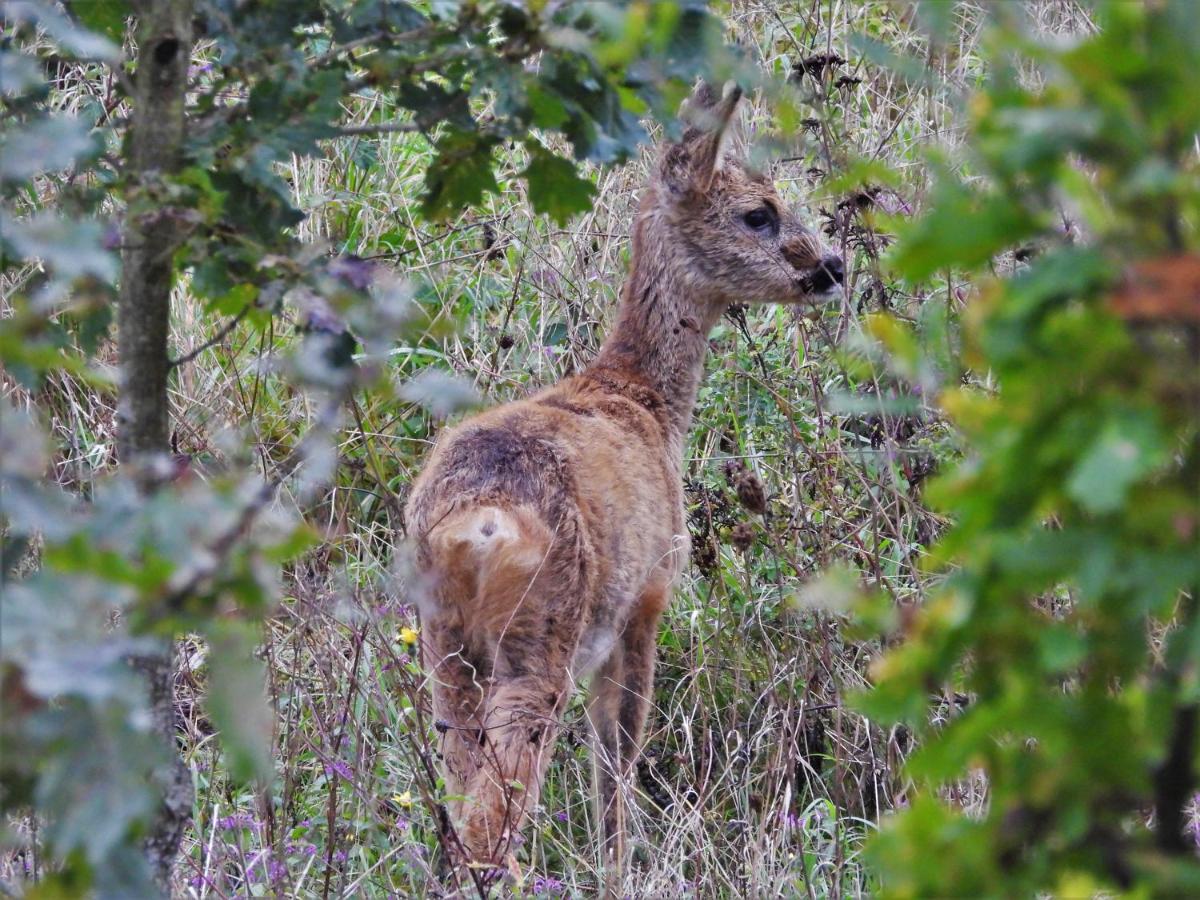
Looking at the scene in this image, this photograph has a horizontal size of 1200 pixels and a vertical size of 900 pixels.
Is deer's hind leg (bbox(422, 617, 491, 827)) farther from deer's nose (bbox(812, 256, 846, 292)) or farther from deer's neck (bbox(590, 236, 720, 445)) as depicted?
deer's nose (bbox(812, 256, 846, 292))

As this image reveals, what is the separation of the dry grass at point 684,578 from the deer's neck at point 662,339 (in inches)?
6.3

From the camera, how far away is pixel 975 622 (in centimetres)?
131

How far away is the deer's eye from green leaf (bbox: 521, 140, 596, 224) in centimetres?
322

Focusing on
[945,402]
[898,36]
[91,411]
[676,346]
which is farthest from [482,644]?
[898,36]

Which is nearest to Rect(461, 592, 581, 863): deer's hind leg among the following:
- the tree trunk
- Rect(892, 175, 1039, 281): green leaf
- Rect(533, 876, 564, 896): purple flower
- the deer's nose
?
Rect(533, 876, 564, 896): purple flower

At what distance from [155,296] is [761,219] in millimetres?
3692

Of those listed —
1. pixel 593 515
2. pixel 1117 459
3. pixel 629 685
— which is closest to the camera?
pixel 1117 459

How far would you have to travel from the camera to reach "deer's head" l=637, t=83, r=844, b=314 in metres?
5.48

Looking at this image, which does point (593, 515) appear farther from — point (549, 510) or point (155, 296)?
point (155, 296)

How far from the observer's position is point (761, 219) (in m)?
5.64

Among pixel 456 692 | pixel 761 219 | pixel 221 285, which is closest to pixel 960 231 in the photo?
pixel 221 285

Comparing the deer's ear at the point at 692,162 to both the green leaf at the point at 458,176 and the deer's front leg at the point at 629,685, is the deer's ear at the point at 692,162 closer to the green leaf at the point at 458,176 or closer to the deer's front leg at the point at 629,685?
the deer's front leg at the point at 629,685

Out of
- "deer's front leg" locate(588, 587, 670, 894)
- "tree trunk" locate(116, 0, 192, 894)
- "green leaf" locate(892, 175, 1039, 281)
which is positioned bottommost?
"deer's front leg" locate(588, 587, 670, 894)

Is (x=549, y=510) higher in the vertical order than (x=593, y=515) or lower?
higher
